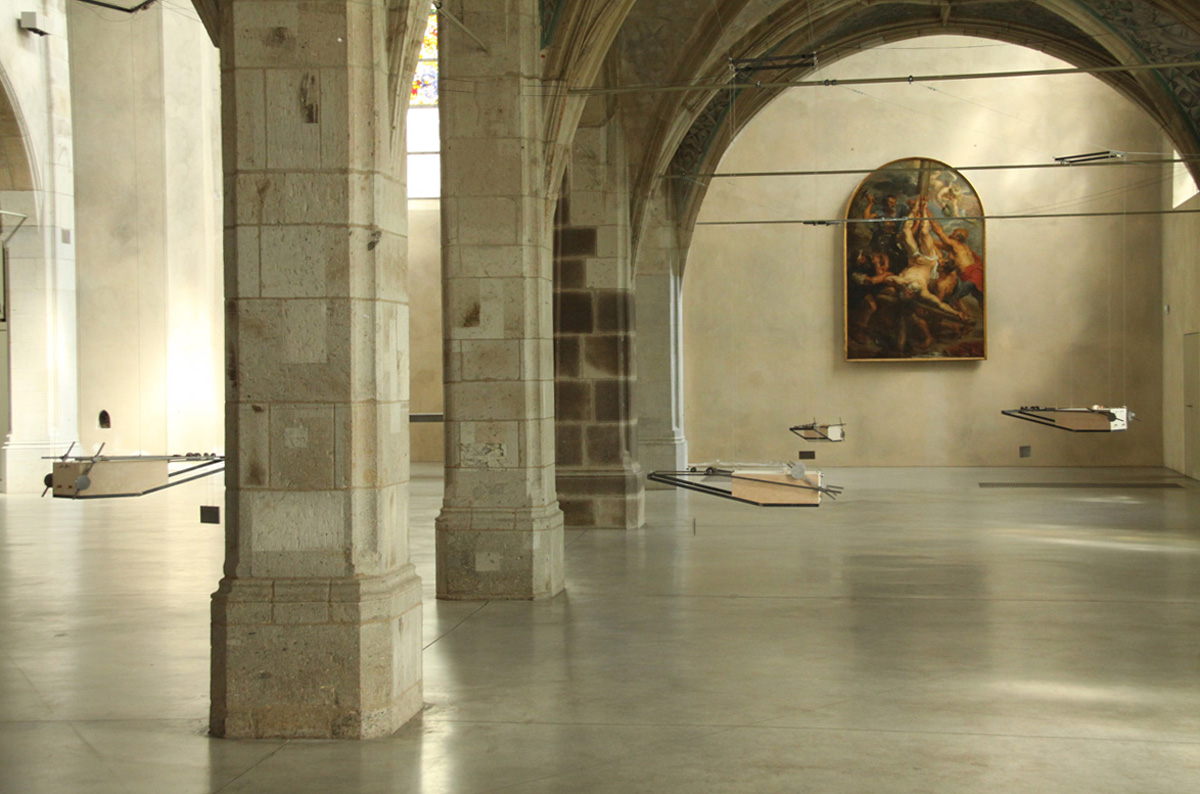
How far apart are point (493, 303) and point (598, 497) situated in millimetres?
4897

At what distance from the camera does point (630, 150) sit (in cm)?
1562

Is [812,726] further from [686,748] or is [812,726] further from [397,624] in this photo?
[397,624]

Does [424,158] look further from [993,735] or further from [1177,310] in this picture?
[993,735]

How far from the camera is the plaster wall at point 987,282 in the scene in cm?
2309

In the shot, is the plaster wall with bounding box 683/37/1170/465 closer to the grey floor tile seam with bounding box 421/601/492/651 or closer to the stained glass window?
the stained glass window

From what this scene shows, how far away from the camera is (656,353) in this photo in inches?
744

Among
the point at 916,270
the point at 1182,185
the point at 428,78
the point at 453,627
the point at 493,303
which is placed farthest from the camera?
the point at 428,78

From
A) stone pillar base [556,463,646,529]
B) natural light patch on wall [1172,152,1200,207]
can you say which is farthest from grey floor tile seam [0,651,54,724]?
natural light patch on wall [1172,152,1200,207]

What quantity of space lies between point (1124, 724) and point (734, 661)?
216cm

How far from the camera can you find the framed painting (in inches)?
924

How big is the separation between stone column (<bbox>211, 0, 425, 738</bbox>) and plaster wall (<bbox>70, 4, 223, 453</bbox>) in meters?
17.7

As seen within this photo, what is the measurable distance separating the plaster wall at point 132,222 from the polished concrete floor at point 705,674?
9882mm

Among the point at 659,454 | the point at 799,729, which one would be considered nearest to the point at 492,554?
the point at 799,729

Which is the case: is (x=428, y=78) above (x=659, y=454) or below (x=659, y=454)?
above
